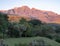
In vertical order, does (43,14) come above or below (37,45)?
below

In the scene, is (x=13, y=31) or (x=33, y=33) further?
(x=33, y=33)

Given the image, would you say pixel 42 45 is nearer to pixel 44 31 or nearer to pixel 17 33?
pixel 17 33

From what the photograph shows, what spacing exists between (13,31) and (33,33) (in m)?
7.64

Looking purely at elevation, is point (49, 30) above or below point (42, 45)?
below

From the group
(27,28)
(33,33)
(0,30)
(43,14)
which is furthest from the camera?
(43,14)

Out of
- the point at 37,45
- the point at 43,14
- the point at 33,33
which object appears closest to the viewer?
the point at 37,45

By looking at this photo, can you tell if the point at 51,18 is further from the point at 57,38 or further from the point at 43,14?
the point at 57,38

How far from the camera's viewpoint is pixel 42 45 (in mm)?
16781

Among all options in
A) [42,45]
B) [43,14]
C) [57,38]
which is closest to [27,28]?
[57,38]

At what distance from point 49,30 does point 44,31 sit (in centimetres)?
229

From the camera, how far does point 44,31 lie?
57.2 meters

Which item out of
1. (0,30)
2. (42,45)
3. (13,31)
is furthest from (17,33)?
(42,45)

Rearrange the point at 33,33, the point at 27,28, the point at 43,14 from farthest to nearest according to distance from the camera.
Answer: the point at 43,14 → the point at 33,33 → the point at 27,28

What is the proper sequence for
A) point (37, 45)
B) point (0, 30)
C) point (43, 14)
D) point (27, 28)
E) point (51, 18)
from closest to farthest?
point (37, 45) → point (0, 30) → point (27, 28) → point (51, 18) → point (43, 14)
